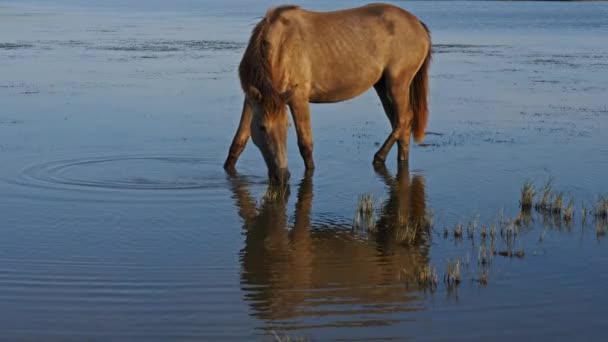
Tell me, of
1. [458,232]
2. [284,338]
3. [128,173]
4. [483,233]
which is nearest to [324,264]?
[458,232]

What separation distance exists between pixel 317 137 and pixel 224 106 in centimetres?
258

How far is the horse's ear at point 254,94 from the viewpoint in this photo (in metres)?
8.88

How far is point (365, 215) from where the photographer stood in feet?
26.5

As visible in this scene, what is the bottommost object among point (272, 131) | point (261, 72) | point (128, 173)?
point (128, 173)

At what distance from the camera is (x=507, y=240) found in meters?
7.31

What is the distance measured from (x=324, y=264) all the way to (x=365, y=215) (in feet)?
4.71

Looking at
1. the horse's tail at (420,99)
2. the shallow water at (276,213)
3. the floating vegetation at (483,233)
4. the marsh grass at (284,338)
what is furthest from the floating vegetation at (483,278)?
the horse's tail at (420,99)

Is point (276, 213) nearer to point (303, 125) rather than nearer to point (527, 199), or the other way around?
point (303, 125)

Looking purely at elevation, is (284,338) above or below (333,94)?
below

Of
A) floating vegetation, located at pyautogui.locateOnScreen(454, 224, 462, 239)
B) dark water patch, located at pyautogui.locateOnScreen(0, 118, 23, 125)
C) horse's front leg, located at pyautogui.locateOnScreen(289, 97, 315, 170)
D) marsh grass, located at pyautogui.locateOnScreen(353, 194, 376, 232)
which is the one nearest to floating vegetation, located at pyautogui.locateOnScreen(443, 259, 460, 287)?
floating vegetation, located at pyautogui.locateOnScreen(454, 224, 462, 239)

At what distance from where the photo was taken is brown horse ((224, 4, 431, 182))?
9055 millimetres

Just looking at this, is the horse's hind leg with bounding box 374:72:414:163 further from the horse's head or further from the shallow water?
the horse's head

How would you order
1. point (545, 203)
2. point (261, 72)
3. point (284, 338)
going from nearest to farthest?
1. point (284, 338)
2. point (545, 203)
3. point (261, 72)

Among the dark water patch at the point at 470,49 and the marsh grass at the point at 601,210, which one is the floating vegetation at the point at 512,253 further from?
the dark water patch at the point at 470,49
